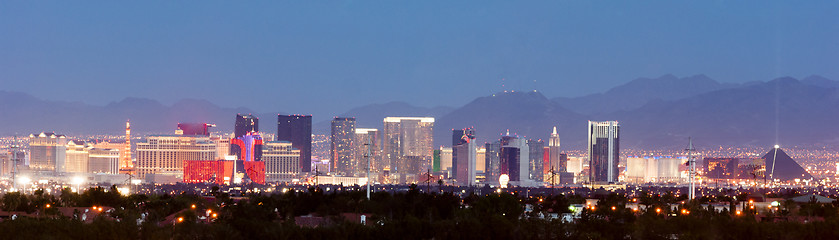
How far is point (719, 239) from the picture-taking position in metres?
56.3

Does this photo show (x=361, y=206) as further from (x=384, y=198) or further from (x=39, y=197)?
(x=39, y=197)

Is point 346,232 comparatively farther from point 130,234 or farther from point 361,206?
point 361,206

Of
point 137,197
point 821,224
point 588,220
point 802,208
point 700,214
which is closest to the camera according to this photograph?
point 821,224

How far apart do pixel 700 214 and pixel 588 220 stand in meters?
11.3

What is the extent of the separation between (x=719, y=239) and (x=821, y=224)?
6.25 m

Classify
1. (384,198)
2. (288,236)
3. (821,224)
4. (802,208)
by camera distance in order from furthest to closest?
(384,198)
(802,208)
(821,224)
(288,236)

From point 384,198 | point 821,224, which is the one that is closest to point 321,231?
point 821,224

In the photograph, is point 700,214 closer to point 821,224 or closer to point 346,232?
point 821,224

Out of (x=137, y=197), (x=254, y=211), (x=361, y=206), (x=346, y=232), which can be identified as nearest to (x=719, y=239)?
(x=346, y=232)

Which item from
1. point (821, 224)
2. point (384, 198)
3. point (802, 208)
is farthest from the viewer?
point (384, 198)

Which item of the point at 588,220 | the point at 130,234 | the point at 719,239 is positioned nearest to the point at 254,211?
the point at 130,234

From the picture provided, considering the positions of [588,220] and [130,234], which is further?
[588,220]

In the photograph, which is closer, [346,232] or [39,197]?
[346,232]

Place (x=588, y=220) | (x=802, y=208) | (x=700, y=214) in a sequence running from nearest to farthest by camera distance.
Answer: (x=588, y=220) → (x=700, y=214) → (x=802, y=208)
